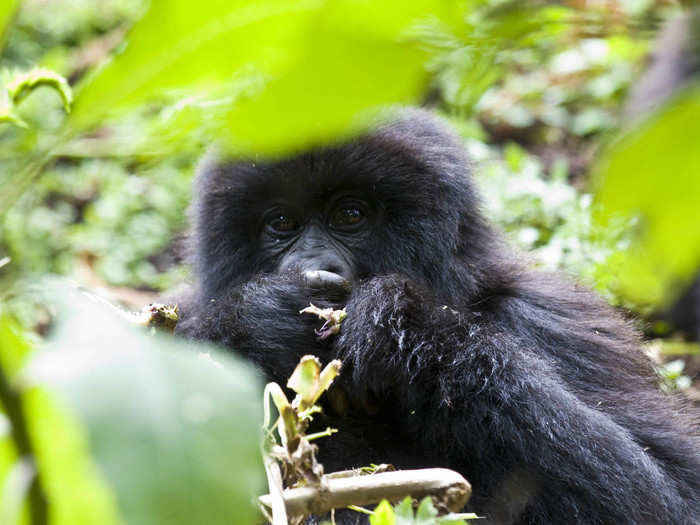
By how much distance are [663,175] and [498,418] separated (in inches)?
75.4

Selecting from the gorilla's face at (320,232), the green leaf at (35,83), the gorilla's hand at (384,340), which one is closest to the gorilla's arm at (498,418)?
the gorilla's hand at (384,340)

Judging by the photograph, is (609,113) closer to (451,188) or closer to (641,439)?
(451,188)

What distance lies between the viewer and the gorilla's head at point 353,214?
2.74 meters

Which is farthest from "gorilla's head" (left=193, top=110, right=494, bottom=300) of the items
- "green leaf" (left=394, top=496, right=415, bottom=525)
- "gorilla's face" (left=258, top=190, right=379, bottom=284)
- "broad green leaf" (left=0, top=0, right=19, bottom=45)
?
"broad green leaf" (left=0, top=0, right=19, bottom=45)

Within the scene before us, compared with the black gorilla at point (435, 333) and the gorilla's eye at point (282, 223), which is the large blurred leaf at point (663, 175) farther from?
the gorilla's eye at point (282, 223)

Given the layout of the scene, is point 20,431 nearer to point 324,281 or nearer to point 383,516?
point 383,516

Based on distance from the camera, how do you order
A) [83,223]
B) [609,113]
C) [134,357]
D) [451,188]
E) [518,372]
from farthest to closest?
[609,113] < [83,223] < [451,188] < [518,372] < [134,357]

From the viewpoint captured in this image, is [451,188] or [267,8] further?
[451,188]

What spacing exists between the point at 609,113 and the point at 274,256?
4.22 metres

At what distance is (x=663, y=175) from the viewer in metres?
0.40

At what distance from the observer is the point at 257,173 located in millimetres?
2812

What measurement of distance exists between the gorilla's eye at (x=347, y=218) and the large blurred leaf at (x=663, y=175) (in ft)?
7.92

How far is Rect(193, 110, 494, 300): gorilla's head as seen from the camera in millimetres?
2744

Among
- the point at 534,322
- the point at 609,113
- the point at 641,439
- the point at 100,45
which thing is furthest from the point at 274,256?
the point at 100,45
